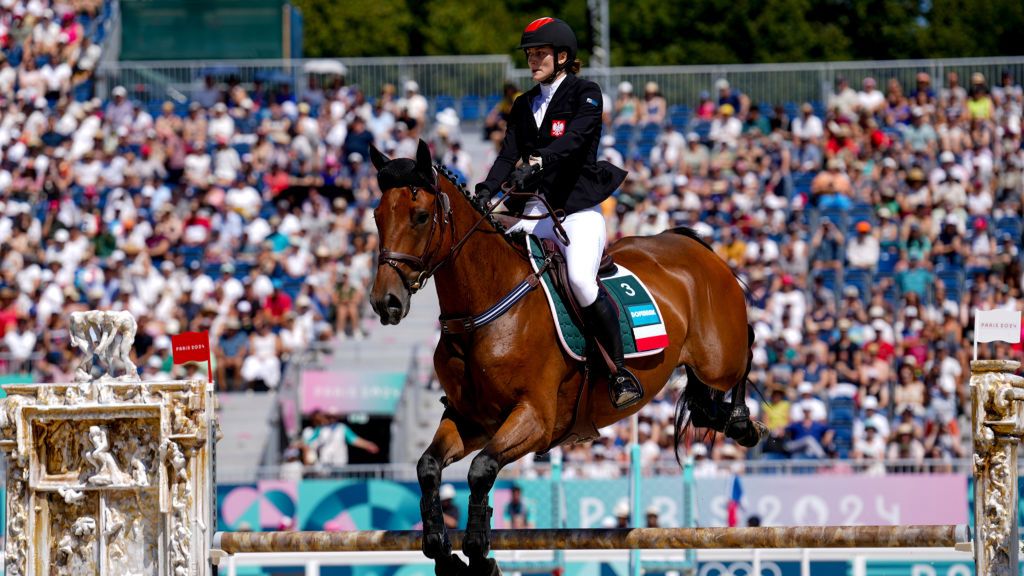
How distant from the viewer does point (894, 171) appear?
20.2 m

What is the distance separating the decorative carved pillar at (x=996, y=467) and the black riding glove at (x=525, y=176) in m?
2.30

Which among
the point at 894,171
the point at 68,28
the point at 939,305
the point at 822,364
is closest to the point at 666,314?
the point at 822,364

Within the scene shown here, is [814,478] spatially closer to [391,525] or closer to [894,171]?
[391,525]

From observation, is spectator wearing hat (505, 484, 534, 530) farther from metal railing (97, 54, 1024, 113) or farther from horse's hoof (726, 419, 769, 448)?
metal railing (97, 54, 1024, 113)

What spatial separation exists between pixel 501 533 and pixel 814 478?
27.5 feet

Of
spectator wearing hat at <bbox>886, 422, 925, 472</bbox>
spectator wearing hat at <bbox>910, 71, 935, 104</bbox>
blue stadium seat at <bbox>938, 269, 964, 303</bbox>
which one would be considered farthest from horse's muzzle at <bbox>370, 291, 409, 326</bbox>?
spectator wearing hat at <bbox>910, 71, 935, 104</bbox>

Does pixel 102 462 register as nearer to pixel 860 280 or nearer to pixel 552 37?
pixel 552 37

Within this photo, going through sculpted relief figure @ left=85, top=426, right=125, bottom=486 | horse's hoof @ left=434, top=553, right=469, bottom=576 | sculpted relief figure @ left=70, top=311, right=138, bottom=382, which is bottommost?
horse's hoof @ left=434, top=553, right=469, bottom=576

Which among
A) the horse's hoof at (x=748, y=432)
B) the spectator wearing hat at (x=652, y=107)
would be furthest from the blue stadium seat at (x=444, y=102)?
the horse's hoof at (x=748, y=432)

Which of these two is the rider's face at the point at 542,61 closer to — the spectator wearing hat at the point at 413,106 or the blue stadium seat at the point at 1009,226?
the blue stadium seat at the point at 1009,226

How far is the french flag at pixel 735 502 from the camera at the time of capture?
12.5 meters

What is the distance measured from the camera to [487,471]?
23.8 ft

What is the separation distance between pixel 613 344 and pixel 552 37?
1.61 meters

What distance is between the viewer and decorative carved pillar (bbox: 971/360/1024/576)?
696 cm
